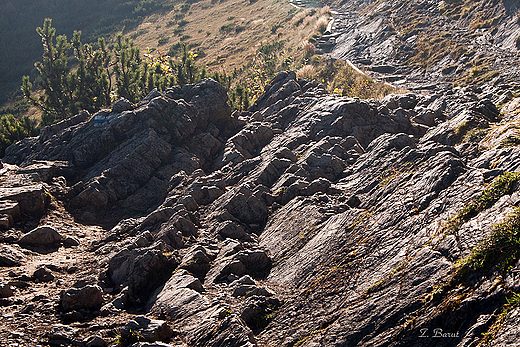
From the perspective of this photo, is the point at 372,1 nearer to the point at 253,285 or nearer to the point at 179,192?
the point at 179,192

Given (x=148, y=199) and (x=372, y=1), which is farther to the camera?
(x=372, y=1)

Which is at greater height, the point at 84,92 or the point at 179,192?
the point at 84,92

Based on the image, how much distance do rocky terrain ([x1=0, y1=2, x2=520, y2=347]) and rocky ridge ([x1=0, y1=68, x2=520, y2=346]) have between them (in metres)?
0.06

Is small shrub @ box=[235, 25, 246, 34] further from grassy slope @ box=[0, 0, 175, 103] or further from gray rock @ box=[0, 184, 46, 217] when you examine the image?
gray rock @ box=[0, 184, 46, 217]

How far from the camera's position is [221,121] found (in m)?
28.2

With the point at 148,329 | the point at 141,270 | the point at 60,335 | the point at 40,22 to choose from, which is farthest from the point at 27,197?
the point at 40,22

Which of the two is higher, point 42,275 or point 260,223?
point 42,275

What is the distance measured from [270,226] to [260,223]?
76 centimetres

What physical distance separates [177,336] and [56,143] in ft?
58.1

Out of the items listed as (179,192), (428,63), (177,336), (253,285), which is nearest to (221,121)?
(179,192)

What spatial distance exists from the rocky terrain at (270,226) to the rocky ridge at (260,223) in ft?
0.21

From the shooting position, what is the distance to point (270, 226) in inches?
699

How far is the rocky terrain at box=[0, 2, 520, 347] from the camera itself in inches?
412

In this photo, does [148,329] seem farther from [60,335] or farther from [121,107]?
[121,107]
